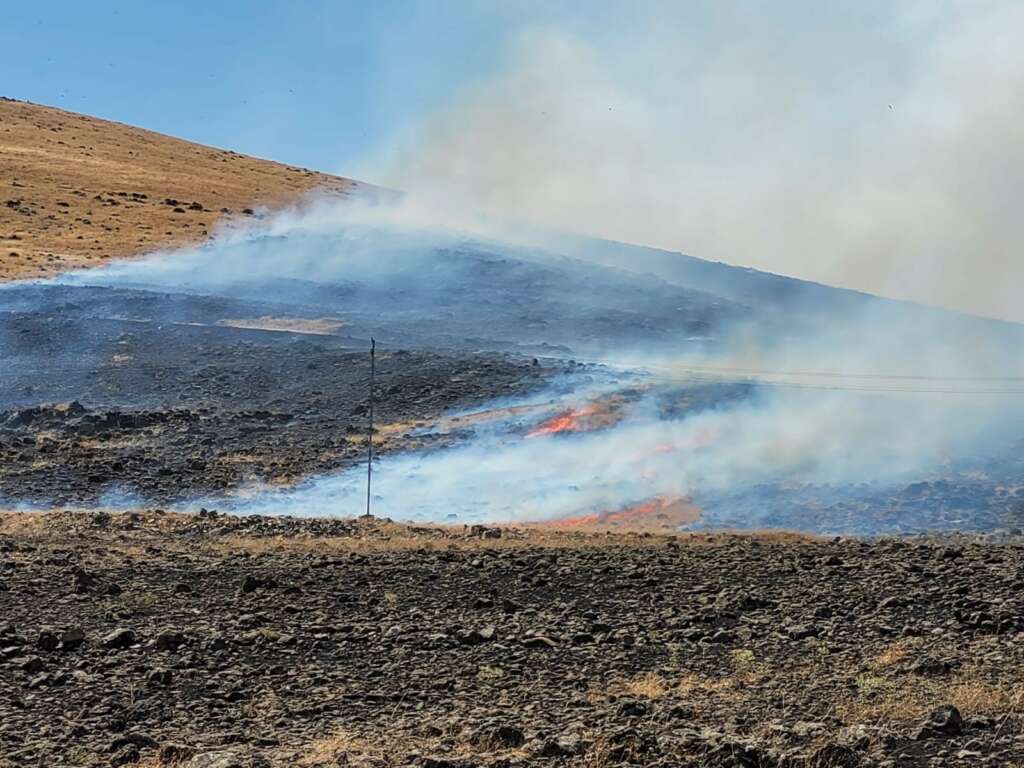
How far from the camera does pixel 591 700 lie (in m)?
9.43

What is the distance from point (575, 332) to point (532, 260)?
13.4m

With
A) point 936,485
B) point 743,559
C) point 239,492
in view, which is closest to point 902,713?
point 743,559

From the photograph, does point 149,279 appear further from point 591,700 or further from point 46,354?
point 591,700

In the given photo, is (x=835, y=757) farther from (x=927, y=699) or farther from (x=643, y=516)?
(x=643, y=516)

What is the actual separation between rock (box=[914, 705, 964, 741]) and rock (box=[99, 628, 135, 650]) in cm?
733

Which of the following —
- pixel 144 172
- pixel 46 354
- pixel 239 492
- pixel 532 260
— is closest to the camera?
pixel 239 492

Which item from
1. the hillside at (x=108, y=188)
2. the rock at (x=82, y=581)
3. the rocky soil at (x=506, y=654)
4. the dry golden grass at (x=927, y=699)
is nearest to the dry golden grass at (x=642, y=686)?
the rocky soil at (x=506, y=654)

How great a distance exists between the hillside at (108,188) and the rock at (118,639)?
105 ft

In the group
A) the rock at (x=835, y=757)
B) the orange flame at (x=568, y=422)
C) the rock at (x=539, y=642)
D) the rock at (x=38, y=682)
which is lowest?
the rock at (x=38, y=682)

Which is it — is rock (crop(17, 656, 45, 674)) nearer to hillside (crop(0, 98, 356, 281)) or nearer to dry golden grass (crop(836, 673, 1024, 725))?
dry golden grass (crop(836, 673, 1024, 725))

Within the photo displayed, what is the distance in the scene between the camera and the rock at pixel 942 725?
8.16 meters

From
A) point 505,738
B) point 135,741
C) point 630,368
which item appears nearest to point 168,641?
point 135,741

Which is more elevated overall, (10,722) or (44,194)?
(44,194)

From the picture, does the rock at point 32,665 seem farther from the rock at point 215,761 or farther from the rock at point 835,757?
the rock at point 835,757
